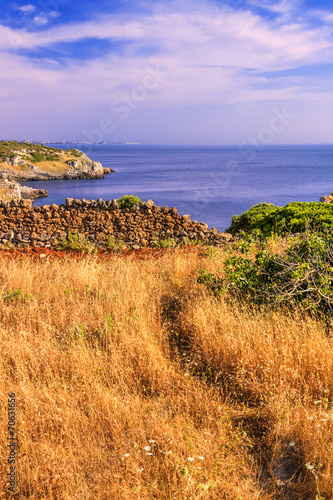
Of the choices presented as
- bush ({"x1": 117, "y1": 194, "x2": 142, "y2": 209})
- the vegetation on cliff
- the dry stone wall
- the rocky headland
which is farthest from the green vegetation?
the vegetation on cliff

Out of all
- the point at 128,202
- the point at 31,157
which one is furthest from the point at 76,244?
the point at 31,157

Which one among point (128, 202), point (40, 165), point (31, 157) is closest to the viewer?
point (128, 202)

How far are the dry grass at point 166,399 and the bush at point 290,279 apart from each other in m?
0.37

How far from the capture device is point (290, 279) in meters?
5.21

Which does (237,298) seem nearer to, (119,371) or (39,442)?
(119,371)

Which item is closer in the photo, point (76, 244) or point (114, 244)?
point (76, 244)

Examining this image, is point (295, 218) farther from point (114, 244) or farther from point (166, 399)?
point (166, 399)

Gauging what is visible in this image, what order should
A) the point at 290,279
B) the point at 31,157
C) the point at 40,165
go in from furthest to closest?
1. the point at 40,165
2. the point at 31,157
3. the point at 290,279

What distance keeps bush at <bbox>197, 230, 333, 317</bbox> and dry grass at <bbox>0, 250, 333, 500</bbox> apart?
37cm

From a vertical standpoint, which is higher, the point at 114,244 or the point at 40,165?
the point at 40,165

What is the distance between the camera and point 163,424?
3.06 meters

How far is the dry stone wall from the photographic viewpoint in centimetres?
1284

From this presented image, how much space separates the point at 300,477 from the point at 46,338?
10.5 ft

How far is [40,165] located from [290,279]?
89.8 m
